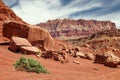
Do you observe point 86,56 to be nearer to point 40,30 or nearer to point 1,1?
point 40,30

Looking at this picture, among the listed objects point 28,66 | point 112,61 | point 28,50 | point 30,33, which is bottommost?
point 112,61

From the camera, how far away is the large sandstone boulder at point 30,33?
25.4 meters

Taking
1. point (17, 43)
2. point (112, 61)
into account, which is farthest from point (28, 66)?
point (112, 61)

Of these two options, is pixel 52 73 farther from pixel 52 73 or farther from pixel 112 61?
pixel 112 61

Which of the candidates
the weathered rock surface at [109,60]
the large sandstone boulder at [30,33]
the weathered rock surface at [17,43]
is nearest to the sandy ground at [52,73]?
the weathered rock surface at [17,43]

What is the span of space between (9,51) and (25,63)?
333 inches

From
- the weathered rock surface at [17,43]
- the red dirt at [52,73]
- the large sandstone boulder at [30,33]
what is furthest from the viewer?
the large sandstone boulder at [30,33]

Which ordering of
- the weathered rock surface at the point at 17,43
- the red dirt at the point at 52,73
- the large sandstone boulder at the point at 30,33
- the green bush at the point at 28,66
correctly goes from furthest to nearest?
the large sandstone boulder at the point at 30,33, the weathered rock surface at the point at 17,43, the green bush at the point at 28,66, the red dirt at the point at 52,73

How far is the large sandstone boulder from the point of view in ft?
83.4

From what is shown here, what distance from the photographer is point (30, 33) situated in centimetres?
2539

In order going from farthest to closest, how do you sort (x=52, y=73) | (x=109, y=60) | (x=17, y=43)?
1. (x=109, y=60)
2. (x=17, y=43)
3. (x=52, y=73)

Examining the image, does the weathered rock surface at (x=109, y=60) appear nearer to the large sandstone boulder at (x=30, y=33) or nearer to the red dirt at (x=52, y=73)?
the red dirt at (x=52, y=73)

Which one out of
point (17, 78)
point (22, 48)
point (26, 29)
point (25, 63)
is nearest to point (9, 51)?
point (22, 48)

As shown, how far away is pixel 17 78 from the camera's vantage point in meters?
11.4
